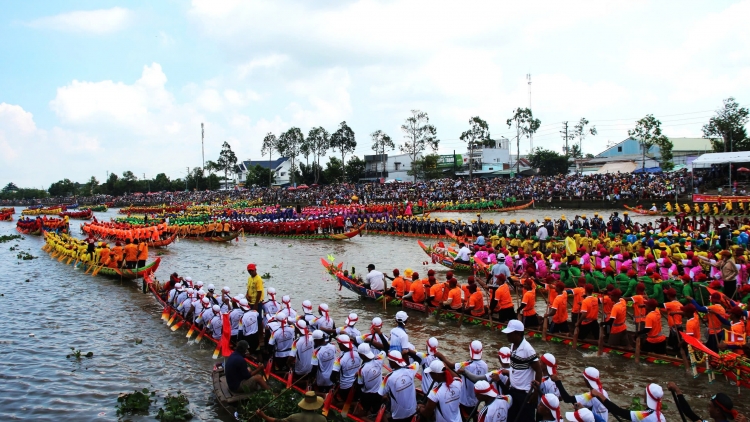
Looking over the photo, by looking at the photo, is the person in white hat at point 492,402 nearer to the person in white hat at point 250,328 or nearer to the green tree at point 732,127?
the person in white hat at point 250,328

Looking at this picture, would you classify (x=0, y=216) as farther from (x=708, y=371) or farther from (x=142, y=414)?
(x=708, y=371)

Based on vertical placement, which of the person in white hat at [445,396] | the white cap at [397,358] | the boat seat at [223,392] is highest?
the white cap at [397,358]

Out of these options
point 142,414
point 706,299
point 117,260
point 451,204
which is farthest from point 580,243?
point 451,204

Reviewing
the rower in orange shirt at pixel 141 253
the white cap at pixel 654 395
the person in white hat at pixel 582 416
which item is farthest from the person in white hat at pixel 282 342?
the rower in orange shirt at pixel 141 253

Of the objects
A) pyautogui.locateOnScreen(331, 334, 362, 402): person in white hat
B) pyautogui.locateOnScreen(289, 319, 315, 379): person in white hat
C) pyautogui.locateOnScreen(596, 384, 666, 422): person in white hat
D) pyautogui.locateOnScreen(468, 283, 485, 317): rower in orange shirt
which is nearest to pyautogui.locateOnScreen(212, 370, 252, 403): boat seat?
pyautogui.locateOnScreen(289, 319, 315, 379): person in white hat

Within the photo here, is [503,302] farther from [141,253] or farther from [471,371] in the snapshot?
[141,253]

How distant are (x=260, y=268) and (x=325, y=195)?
43.5 meters

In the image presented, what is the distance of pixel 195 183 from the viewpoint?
103500 millimetres

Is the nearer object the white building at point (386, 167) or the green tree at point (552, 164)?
the green tree at point (552, 164)

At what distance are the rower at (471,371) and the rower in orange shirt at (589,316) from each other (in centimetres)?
444

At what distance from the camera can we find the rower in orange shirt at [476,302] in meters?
11.7

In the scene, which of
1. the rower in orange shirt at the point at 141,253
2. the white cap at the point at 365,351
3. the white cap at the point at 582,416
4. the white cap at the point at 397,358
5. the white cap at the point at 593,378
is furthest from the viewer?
the rower in orange shirt at the point at 141,253

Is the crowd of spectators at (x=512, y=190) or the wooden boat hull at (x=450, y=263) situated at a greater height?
the crowd of spectators at (x=512, y=190)

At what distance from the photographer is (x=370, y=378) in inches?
271
